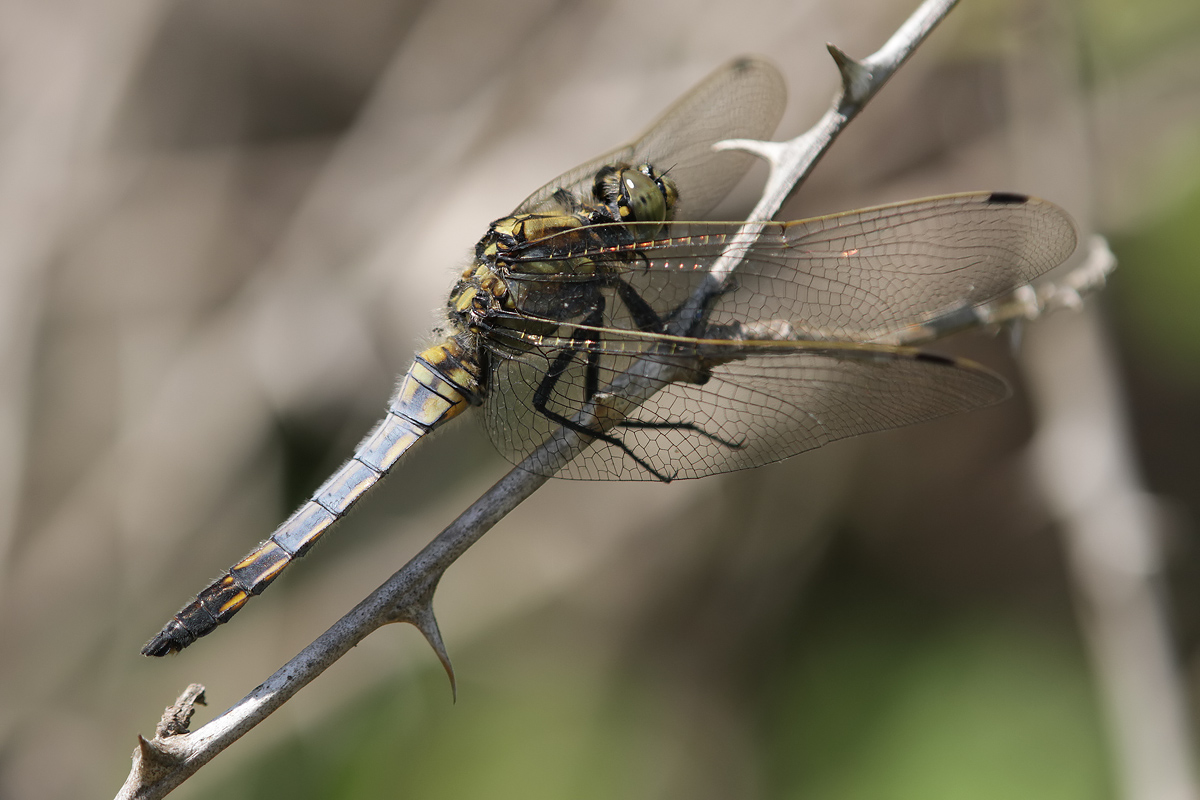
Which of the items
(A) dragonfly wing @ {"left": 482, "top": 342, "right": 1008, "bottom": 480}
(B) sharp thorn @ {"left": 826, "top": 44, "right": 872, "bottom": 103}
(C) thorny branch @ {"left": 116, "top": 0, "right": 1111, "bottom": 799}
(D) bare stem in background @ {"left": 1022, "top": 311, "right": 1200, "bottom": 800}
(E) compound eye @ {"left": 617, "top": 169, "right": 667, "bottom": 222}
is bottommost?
(D) bare stem in background @ {"left": 1022, "top": 311, "right": 1200, "bottom": 800}

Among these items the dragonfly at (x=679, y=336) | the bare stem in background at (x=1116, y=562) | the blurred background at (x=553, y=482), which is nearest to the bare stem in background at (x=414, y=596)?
the dragonfly at (x=679, y=336)

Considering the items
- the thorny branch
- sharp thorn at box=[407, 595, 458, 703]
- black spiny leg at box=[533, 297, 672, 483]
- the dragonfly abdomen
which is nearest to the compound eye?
black spiny leg at box=[533, 297, 672, 483]

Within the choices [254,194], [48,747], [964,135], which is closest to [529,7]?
[254,194]

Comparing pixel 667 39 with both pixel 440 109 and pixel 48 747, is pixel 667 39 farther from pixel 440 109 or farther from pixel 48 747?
pixel 48 747

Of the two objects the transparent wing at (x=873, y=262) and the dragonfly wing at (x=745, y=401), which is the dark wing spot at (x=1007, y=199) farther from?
the dragonfly wing at (x=745, y=401)

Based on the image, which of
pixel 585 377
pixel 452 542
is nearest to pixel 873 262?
pixel 585 377

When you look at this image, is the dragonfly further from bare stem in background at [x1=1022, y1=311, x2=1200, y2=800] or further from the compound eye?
bare stem in background at [x1=1022, y1=311, x2=1200, y2=800]

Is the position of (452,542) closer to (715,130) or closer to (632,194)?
(632,194)
